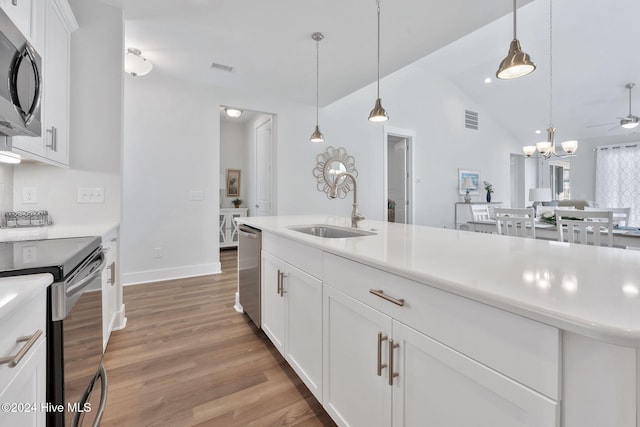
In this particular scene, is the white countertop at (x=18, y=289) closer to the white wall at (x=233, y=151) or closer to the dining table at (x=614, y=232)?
the dining table at (x=614, y=232)

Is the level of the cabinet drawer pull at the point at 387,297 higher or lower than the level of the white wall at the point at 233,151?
lower

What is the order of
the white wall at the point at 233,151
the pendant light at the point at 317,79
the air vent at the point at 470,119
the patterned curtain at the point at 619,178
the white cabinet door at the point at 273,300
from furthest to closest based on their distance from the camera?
the air vent at the point at 470,119, the white wall at the point at 233,151, the patterned curtain at the point at 619,178, the pendant light at the point at 317,79, the white cabinet door at the point at 273,300

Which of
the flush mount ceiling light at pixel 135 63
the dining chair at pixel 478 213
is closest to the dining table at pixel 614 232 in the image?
the dining chair at pixel 478 213

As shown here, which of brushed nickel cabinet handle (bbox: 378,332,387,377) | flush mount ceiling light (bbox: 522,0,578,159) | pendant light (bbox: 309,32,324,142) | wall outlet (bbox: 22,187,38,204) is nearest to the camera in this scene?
brushed nickel cabinet handle (bbox: 378,332,387,377)

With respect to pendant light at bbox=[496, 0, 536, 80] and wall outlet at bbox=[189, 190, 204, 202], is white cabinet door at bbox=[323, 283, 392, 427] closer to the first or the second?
pendant light at bbox=[496, 0, 536, 80]

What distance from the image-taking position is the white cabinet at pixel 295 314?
4.58ft

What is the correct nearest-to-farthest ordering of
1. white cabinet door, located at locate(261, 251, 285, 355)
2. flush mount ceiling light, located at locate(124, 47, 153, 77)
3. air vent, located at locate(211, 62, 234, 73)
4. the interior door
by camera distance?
white cabinet door, located at locate(261, 251, 285, 355) < flush mount ceiling light, located at locate(124, 47, 153, 77) < air vent, located at locate(211, 62, 234, 73) < the interior door

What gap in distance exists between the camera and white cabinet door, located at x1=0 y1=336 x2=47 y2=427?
2.01 feet

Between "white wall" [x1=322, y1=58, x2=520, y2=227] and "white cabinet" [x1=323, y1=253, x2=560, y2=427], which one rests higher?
"white wall" [x1=322, y1=58, x2=520, y2=227]

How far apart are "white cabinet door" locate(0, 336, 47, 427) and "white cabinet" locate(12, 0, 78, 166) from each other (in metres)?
1.25

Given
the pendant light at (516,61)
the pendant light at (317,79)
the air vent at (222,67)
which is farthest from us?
the air vent at (222,67)

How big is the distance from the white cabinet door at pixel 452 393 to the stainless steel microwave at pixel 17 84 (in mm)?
1773

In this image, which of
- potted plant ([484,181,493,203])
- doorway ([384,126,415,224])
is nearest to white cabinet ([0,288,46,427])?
doorway ([384,126,415,224])

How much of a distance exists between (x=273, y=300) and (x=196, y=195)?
8.24 ft
